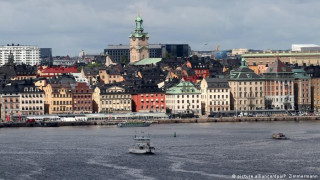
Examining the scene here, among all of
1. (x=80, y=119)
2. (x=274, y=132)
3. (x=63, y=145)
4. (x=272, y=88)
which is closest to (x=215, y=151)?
(x=63, y=145)

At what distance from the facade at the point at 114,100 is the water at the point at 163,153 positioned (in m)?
13.6

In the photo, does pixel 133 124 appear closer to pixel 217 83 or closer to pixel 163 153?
pixel 217 83

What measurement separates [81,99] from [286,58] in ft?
124

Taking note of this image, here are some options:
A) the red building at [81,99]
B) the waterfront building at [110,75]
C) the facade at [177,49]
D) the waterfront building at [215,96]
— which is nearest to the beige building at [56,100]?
the red building at [81,99]

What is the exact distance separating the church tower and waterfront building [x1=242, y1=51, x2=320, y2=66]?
15510mm

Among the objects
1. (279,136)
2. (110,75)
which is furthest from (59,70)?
(279,136)

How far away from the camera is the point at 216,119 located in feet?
328

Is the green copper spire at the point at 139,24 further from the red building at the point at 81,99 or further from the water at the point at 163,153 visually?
the water at the point at 163,153

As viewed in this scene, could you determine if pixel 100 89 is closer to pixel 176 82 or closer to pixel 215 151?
pixel 176 82

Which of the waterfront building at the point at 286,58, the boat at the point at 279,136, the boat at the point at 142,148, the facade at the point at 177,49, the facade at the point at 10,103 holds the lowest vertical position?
the boat at the point at 142,148

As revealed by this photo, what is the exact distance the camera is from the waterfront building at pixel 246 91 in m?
106

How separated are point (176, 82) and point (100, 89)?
8.48 meters

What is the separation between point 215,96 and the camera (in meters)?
105

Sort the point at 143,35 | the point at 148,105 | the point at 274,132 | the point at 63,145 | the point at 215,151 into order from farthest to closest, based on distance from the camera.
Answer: the point at 143,35 < the point at 148,105 < the point at 274,132 < the point at 63,145 < the point at 215,151
